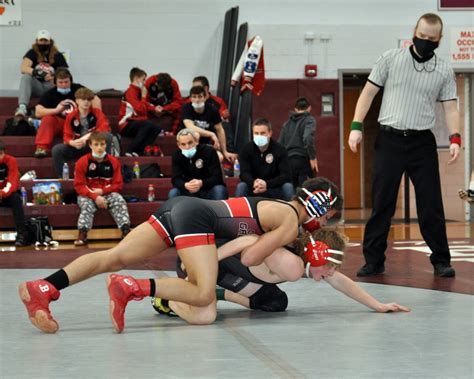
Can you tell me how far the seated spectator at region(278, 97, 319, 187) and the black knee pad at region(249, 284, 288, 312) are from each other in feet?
19.9

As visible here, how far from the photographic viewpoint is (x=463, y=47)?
13.0 metres

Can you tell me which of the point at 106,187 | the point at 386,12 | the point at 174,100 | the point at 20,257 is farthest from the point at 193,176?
the point at 386,12

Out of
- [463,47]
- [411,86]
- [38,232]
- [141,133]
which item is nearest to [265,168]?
[38,232]

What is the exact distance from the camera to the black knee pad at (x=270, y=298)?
4.42 meters

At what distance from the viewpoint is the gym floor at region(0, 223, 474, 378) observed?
10.0 feet

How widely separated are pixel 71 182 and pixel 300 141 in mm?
2626

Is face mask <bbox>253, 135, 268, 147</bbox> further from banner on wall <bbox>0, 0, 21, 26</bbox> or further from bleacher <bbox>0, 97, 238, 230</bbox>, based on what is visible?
banner on wall <bbox>0, 0, 21, 26</bbox>

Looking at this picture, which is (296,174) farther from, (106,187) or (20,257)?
(20,257)

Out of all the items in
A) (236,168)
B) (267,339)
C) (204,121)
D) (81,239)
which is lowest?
(81,239)

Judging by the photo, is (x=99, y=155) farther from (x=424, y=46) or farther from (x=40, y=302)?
(x=40, y=302)

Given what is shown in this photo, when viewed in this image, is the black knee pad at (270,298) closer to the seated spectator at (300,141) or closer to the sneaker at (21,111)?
the seated spectator at (300,141)

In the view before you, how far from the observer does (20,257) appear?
291 inches

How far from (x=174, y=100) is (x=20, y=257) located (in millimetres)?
4334


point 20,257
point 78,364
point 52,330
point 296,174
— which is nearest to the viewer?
point 78,364
